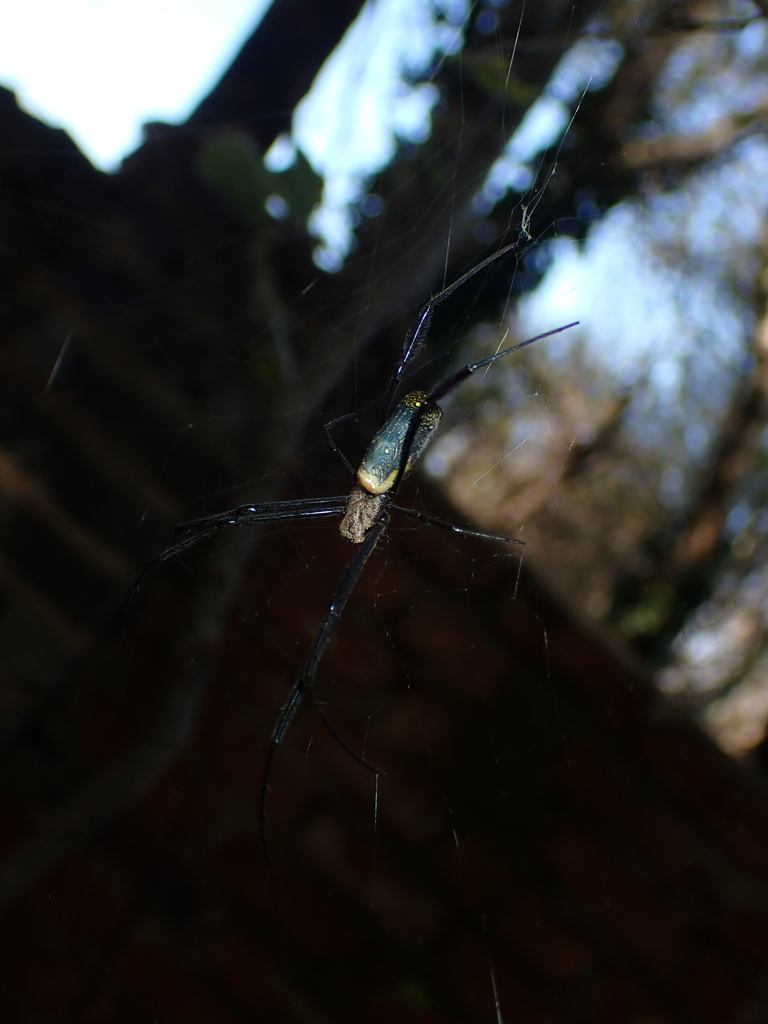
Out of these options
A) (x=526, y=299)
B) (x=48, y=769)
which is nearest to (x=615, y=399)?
(x=526, y=299)

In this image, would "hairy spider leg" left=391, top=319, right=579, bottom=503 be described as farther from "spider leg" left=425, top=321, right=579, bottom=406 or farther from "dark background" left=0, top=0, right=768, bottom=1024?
"dark background" left=0, top=0, right=768, bottom=1024

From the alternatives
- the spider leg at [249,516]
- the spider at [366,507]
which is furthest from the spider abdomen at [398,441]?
the spider leg at [249,516]

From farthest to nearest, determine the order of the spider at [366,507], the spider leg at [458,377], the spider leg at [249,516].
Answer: the spider leg at [249,516] → the spider at [366,507] → the spider leg at [458,377]

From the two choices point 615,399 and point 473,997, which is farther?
point 615,399

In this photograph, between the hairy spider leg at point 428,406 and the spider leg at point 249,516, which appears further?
the spider leg at point 249,516

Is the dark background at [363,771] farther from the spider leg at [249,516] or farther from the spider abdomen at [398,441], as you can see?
the spider abdomen at [398,441]

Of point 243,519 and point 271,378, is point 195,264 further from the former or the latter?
point 243,519

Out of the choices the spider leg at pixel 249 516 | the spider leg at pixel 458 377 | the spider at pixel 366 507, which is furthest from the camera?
the spider leg at pixel 249 516

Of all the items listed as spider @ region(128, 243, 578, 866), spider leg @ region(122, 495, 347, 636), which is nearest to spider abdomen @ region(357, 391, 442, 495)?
spider @ region(128, 243, 578, 866)
